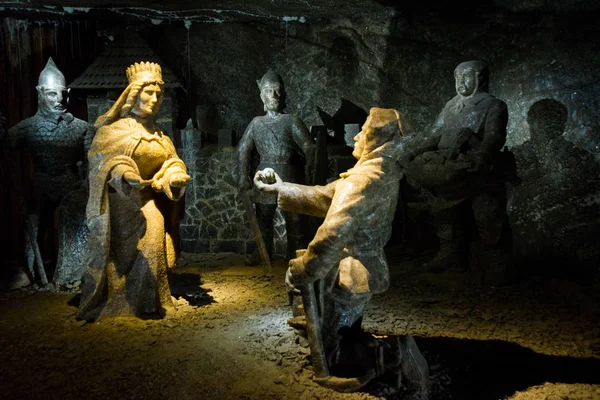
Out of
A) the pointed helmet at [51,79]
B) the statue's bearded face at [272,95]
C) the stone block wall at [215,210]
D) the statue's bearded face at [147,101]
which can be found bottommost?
the stone block wall at [215,210]

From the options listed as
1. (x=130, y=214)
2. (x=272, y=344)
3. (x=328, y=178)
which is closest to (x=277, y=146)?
(x=328, y=178)

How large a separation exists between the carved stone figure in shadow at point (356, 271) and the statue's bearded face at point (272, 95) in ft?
10.9

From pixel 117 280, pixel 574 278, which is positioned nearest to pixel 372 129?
pixel 117 280

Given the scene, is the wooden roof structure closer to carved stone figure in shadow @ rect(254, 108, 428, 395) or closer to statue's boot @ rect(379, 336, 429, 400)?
carved stone figure in shadow @ rect(254, 108, 428, 395)

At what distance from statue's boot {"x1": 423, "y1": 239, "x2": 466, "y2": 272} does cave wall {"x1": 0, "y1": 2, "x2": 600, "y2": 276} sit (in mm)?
1207

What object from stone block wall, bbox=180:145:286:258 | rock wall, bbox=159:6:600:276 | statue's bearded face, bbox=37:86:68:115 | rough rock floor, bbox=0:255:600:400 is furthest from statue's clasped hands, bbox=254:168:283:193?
stone block wall, bbox=180:145:286:258

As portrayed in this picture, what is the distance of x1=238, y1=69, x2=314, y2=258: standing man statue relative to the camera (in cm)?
671

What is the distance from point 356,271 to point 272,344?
4.01ft

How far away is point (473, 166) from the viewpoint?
5.73 meters

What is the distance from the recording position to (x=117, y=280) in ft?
16.2

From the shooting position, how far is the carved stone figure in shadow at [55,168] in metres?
6.22

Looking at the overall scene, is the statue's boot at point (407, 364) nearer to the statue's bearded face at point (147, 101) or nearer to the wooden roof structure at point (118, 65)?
the statue's bearded face at point (147, 101)

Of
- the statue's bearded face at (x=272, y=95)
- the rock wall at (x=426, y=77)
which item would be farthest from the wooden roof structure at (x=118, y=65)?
the statue's bearded face at (x=272, y=95)

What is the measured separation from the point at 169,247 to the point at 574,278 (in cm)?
488
